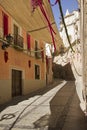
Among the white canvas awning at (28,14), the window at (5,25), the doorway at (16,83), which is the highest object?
the window at (5,25)

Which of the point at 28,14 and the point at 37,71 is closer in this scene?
the point at 28,14

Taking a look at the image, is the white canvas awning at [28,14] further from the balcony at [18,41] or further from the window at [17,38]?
the window at [17,38]

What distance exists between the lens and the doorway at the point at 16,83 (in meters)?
15.7

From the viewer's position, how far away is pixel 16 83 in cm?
1630

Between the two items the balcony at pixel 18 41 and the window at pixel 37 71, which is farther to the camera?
the window at pixel 37 71

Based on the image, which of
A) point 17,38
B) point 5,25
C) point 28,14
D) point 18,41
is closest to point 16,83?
point 18,41

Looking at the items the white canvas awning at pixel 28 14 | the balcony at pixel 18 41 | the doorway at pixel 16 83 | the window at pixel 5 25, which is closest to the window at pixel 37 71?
the doorway at pixel 16 83

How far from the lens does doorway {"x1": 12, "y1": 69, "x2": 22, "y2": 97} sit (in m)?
15.7

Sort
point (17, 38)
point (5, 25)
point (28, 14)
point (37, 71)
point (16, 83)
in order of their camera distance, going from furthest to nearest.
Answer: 1. point (37, 71)
2. point (16, 83)
3. point (17, 38)
4. point (5, 25)
5. point (28, 14)

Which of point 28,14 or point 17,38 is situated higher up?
point 17,38

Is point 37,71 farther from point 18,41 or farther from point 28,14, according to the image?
point 28,14

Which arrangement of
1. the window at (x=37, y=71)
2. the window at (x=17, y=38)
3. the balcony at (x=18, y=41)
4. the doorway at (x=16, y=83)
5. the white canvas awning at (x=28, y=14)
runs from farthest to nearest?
the window at (x=37, y=71), the doorway at (x=16, y=83), the window at (x=17, y=38), the balcony at (x=18, y=41), the white canvas awning at (x=28, y=14)

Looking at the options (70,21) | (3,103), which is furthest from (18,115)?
(70,21)

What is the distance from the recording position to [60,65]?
36.8 meters
